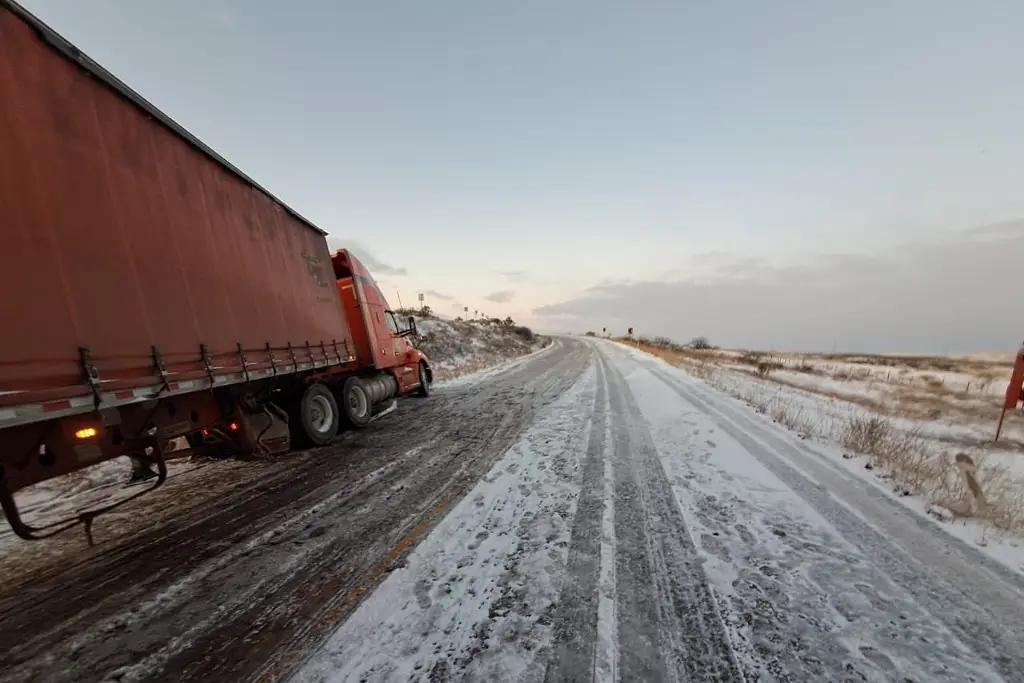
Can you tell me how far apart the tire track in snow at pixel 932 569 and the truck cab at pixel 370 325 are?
7.84 meters

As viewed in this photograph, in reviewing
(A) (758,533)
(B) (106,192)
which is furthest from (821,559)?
(B) (106,192)

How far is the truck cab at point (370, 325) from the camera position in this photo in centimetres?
951

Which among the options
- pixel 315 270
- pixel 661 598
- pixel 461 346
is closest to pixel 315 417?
pixel 315 270

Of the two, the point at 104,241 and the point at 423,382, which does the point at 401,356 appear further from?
the point at 104,241

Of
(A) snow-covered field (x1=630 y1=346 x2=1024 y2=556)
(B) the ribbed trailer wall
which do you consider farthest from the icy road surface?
(B) the ribbed trailer wall

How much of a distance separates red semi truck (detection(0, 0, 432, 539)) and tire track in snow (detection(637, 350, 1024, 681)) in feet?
19.9

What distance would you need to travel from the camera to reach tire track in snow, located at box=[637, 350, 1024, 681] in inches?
101

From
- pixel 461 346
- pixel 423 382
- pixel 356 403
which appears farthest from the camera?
pixel 461 346

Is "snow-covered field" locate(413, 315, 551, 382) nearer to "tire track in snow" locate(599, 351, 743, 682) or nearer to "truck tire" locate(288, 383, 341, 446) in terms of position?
"truck tire" locate(288, 383, 341, 446)

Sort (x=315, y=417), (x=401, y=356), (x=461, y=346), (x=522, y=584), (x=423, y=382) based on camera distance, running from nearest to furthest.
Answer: (x=522, y=584)
(x=315, y=417)
(x=401, y=356)
(x=423, y=382)
(x=461, y=346)

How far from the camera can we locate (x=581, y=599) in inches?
116

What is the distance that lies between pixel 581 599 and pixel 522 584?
1.46 feet

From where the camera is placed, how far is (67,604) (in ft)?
10.3

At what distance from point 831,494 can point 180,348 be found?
7.09 metres
